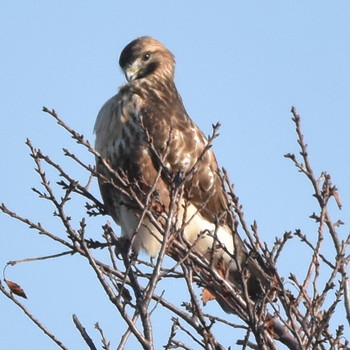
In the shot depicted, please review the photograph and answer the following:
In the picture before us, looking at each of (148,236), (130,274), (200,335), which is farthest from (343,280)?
(148,236)

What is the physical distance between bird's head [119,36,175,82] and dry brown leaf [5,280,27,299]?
2782 mm

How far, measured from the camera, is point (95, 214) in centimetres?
497

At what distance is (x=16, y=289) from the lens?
439cm

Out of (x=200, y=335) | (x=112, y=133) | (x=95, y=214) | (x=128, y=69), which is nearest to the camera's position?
(x=200, y=335)

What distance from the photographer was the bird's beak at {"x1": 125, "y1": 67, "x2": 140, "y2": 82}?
695 cm

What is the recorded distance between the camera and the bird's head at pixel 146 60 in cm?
705

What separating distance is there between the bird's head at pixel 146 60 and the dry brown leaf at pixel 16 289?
2.78 m

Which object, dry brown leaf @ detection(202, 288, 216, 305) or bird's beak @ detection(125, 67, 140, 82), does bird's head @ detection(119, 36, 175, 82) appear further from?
dry brown leaf @ detection(202, 288, 216, 305)

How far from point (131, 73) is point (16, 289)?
2.96 m

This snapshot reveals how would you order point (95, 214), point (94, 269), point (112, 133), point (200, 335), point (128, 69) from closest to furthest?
1. point (94, 269)
2. point (200, 335)
3. point (95, 214)
4. point (112, 133)
5. point (128, 69)

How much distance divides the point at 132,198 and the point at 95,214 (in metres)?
0.72

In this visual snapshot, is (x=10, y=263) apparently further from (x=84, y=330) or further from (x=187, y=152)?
(x=187, y=152)

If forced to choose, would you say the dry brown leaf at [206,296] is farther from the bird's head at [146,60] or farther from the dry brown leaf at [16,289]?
the bird's head at [146,60]

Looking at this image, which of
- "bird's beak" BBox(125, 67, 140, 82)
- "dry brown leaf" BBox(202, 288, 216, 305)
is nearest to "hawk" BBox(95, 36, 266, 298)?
"bird's beak" BBox(125, 67, 140, 82)
